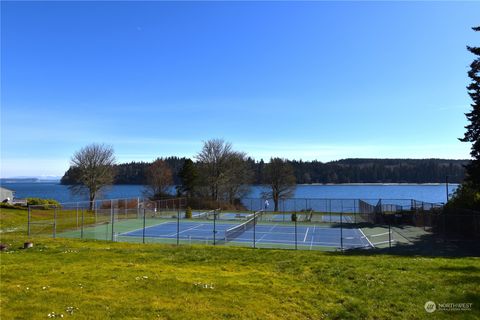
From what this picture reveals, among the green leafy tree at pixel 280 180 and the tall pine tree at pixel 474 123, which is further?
the green leafy tree at pixel 280 180

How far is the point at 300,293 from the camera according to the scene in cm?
1134

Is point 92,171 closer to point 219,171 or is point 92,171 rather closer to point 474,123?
point 219,171

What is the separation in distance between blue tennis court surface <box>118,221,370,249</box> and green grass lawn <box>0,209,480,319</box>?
13630 mm

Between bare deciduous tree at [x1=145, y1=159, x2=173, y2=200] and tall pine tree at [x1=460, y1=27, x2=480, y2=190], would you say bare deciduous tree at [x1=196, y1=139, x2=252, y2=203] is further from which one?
tall pine tree at [x1=460, y1=27, x2=480, y2=190]

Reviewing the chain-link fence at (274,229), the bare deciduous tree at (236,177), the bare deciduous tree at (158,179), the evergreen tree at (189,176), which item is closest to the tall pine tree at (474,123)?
the chain-link fence at (274,229)

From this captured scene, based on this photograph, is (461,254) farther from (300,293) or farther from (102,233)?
(102,233)

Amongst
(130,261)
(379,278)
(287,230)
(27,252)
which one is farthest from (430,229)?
(27,252)

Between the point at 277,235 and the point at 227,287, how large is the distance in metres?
25.3

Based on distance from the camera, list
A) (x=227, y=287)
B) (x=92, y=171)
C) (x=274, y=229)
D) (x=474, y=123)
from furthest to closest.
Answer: (x=92, y=171)
(x=274, y=229)
(x=474, y=123)
(x=227, y=287)

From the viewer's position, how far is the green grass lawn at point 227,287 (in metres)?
9.39

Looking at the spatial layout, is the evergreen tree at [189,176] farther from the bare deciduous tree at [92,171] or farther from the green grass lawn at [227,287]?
the green grass lawn at [227,287]

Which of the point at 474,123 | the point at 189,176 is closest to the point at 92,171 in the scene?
the point at 189,176

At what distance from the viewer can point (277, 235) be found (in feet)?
120

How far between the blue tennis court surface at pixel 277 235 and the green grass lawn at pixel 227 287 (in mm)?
13630
